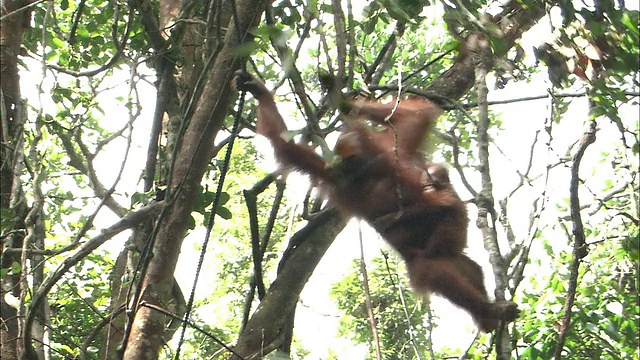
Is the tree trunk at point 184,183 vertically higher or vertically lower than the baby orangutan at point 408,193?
lower

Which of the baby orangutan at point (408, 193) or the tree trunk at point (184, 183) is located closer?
the tree trunk at point (184, 183)

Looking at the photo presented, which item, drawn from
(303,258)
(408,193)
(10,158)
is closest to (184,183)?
(303,258)

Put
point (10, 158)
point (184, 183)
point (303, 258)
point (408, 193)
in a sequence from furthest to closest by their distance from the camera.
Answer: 1. point (408, 193)
2. point (10, 158)
3. point (303, 258)
4. point (184, 183)

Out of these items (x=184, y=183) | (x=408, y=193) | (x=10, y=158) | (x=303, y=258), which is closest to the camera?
(x=184, y=183)

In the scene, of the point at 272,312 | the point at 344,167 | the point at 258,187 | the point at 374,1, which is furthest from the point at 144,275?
the point at 344,167

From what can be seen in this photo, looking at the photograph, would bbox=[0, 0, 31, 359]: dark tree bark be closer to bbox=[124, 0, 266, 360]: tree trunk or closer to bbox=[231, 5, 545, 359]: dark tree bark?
bbox=[124, 0, 266, 360]: tree trunk

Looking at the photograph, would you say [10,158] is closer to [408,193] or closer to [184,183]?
[184,183]

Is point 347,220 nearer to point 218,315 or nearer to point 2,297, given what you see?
point 2,297

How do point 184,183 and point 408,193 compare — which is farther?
point 408,193

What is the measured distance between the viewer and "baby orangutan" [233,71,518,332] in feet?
11.8

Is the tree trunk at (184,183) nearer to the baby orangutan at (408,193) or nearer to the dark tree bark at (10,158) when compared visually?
the dark tree bark at (10,158)

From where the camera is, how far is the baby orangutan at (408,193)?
141 inches

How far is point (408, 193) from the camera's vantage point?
373 cm

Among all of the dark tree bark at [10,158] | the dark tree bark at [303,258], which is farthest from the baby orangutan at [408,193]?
the dark tree bark at [10,158]
